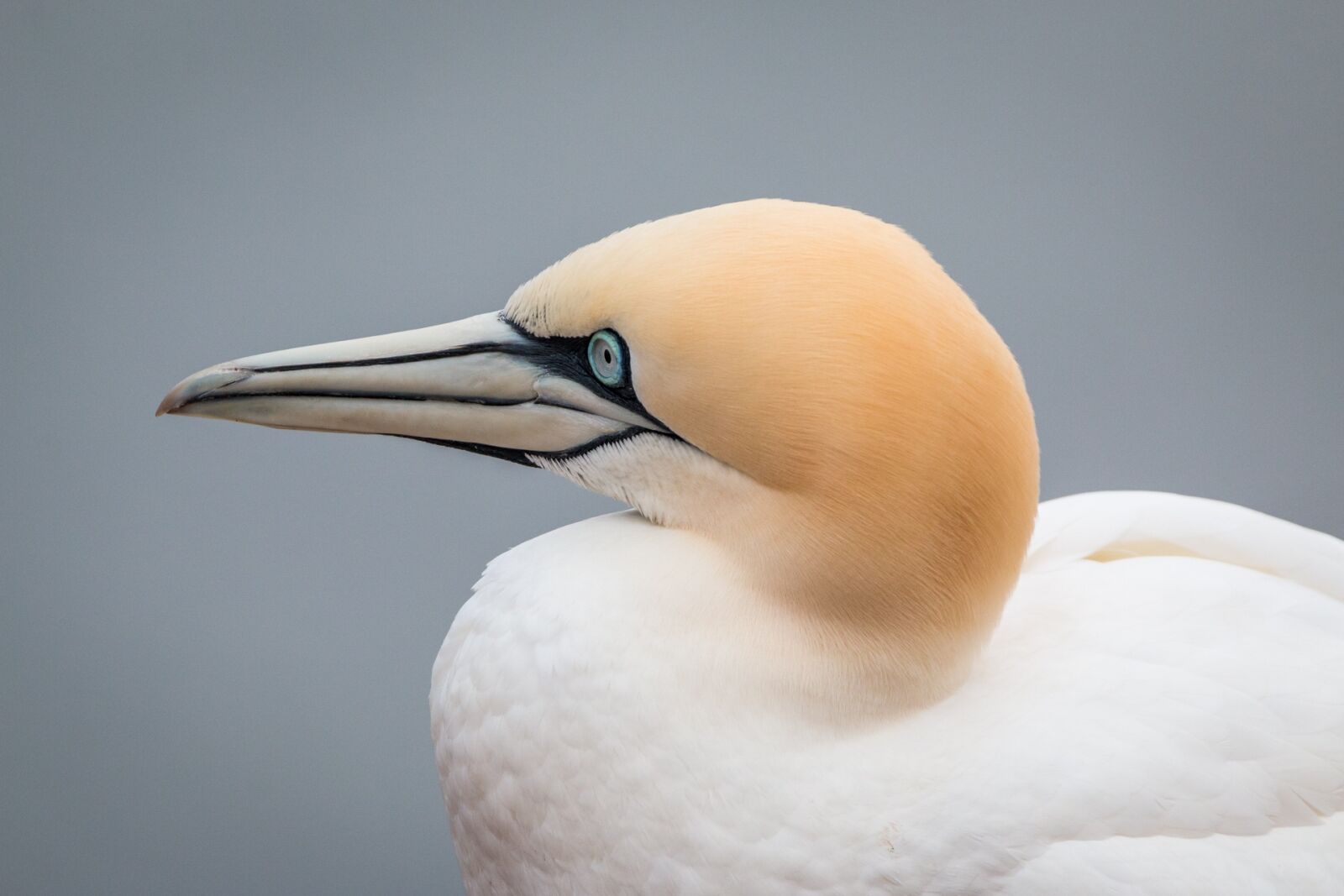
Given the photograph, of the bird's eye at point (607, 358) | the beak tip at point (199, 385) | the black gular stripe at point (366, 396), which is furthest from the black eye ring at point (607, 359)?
the beak tip at point (199, 385)

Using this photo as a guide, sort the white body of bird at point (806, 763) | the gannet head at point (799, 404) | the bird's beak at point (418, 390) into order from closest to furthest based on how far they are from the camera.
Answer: the gannet head at point (799, 404) < the white body of bird at point (806, 763) < the bird's beak at point (418, 390)

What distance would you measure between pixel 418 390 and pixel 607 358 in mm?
296

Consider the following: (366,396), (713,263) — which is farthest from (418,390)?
(713,263)

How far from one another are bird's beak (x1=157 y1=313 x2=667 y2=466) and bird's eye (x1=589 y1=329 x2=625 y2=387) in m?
0.08

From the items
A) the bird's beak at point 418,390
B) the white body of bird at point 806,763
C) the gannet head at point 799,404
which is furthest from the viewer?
the bird's beak at point 418,390

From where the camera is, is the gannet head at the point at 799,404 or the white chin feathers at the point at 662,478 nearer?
the gannet head at the point at 799,404

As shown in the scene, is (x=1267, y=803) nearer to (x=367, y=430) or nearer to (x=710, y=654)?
(x=710, y=654)

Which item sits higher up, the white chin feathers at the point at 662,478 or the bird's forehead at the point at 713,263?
the bird's forehead at the point at 713,263

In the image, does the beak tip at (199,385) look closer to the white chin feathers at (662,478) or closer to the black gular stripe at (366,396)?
the black gular stripe at (366,396)

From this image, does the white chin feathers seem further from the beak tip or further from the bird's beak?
the beak tip

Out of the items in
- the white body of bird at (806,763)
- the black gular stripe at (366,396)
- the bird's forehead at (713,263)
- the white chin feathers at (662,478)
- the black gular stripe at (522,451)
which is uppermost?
the bird's forehead at (713,263)

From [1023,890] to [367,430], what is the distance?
108cm

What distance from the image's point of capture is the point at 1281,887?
1812 millimetres

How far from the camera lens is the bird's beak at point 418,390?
1915 mm
